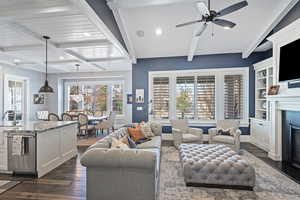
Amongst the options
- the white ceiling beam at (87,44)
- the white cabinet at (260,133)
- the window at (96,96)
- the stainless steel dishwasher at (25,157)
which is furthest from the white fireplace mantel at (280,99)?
the window at (96,96)

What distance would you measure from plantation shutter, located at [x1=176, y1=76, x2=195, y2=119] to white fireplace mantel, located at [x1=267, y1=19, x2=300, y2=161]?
2.50m

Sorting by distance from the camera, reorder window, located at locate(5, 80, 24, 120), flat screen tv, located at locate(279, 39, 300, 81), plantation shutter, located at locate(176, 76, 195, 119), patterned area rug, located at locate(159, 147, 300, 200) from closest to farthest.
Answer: patterned area rug, located at locate(159, 147, 300, 200), flat screen tv, located at locate(279, 39, 300, 81), plantation shutter, located at locate(176, 76, 195, 119), window, located at locate(5, 80, 24, 120)

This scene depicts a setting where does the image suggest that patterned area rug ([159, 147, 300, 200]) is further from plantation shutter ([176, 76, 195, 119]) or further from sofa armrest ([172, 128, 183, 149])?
plantation shutter ([176, 76, 195, 119])

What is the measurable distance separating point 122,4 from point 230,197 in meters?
4.07

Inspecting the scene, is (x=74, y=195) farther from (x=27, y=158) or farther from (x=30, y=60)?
(x=30, y=60)

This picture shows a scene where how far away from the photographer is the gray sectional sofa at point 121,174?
2055 mm

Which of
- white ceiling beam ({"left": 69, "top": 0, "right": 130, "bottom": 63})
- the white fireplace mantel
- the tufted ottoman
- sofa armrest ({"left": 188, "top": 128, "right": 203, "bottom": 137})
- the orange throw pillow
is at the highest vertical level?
white ceiling beam ({"left": 69, "top": 0, "right": 130, "bottom": 63})

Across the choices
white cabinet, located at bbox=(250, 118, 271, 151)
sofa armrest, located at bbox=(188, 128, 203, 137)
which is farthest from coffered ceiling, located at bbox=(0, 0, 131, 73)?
white cabinet, located at bbox=(250, 118, 271, 151)

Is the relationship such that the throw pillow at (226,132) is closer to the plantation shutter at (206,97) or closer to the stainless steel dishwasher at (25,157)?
the plantation shutter at (206,97)

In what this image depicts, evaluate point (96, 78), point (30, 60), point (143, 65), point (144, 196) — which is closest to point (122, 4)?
point (143, 65)

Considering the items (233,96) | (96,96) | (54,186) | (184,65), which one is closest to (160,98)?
(184,65)

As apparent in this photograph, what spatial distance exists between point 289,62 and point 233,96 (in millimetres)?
2441

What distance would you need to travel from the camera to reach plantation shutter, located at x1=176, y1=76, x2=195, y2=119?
616 centimetres

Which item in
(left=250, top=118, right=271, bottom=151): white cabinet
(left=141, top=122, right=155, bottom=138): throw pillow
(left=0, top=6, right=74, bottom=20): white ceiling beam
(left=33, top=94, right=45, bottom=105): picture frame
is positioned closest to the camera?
(left=0, top=6, right=74, bottom=20): white ceiling beam
